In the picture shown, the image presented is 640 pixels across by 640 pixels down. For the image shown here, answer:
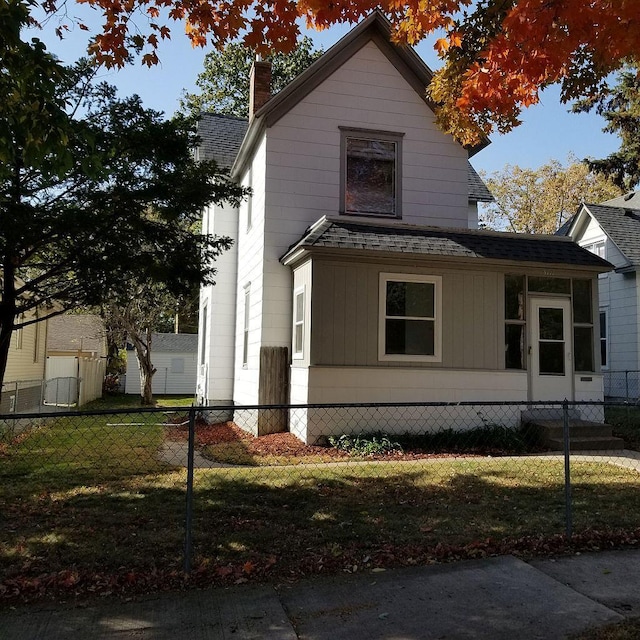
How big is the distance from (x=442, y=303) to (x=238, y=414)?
229 inches

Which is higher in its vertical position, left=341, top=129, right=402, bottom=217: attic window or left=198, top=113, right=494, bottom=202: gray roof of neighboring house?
left=198, top=113, right=494, bottom=202: gray roof of neighboring house

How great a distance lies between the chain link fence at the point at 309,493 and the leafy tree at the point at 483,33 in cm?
431

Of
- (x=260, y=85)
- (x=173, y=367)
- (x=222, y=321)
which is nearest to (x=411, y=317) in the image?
(x=222, y=321)

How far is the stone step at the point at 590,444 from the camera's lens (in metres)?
A: 10.1

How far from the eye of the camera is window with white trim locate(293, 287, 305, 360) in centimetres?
1128

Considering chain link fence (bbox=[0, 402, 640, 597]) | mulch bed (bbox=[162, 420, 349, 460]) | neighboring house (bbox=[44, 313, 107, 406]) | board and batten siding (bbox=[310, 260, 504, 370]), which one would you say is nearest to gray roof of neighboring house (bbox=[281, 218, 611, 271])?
board and batten siding (bbox=[310, 260, 504, 370])

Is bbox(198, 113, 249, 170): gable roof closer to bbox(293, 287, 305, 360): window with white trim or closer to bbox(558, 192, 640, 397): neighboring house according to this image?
bbox(293, 287, 305, 360): window with white trim

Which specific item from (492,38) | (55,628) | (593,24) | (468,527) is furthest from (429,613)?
(492,38)

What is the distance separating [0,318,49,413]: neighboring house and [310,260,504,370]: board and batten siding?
884cm

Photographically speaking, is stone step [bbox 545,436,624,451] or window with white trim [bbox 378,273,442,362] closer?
stone step [bbox 545,436,624,451]

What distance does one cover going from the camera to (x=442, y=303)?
432 inches

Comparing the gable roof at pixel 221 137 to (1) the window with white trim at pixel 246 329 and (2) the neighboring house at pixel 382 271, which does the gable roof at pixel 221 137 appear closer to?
(2) the neighboring house at pixel 382 271

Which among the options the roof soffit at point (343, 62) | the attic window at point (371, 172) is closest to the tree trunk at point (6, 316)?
the roof soffit at point (343, 62)

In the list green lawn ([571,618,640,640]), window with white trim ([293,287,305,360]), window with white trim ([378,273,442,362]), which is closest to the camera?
green lawn ([571,618,640,640])
